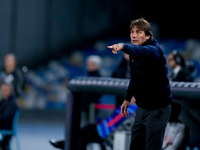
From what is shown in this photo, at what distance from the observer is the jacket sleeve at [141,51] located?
2.93 m

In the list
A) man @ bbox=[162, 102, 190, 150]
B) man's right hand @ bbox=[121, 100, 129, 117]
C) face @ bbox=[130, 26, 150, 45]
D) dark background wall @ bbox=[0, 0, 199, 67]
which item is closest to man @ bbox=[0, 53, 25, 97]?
man @ bbox=[162, 102, 190, 150]

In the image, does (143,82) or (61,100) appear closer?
(143,82)

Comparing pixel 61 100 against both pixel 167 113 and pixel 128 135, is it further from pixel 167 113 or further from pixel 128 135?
pixel 167 113

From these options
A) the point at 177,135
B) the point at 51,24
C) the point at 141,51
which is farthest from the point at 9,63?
the point at 51,24

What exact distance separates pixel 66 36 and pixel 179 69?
9.48m

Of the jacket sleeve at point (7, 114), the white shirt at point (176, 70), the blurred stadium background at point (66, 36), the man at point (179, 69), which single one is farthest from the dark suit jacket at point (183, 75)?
the blurred stadium background at point (66, 36)

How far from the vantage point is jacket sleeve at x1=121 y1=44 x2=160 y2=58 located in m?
2.93

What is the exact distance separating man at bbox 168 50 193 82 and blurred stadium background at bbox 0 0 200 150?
7347 millimetres

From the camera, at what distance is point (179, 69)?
5.20m

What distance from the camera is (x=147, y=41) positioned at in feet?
10.7

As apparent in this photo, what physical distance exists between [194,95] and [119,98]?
1.49 metres

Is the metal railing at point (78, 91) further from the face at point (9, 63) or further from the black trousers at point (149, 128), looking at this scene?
the face at point (9, 63)

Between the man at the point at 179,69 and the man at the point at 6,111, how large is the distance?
7.16 feet

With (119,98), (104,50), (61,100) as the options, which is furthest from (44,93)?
(119,98)
